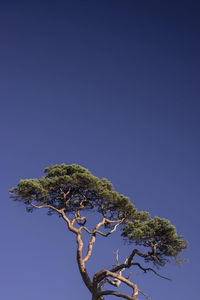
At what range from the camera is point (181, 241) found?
22.5 meters

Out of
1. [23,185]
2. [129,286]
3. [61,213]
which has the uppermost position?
[23,185]

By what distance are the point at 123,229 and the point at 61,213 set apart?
4.90m

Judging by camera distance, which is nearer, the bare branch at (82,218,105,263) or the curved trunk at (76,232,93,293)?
the curved trunk at (76,232,93,293)

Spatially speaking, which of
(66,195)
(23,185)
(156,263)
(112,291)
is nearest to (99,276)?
(112,291)

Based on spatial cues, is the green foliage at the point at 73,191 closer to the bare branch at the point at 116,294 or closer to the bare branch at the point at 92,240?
the bare branch at the point at 92,240

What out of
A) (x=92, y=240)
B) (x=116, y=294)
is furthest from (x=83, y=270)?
(x=116, y=294)

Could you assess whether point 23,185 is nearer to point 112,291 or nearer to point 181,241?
point 112,291

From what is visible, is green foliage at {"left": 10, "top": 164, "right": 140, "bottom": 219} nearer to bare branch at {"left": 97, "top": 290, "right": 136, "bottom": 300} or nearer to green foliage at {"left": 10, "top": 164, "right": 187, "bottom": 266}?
green foliage at {"left": 10, "top": 164, "right": 187, "bottom": 266}

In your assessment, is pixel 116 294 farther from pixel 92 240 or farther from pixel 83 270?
pixel 92 240

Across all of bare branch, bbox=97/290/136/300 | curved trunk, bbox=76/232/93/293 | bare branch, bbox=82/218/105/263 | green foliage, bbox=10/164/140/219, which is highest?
green foliage, bbox=10/164/140/219

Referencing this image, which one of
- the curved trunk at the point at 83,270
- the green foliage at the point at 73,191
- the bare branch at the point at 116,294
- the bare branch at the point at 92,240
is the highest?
the green foliage at the point at 73,191

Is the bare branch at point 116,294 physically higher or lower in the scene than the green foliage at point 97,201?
lower

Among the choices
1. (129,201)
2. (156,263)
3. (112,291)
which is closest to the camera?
(112,291)

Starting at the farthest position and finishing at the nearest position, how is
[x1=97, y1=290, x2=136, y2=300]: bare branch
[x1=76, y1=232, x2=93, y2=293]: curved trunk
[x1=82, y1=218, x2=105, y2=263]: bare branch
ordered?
[x1=82, y1=218, x2=105, y2=263]: bare branch → [x1=76, y1=232, x2=93, y2=293]: curved trunk → [x1=97, y1=290, x2=136, y2=300]: bare branch
